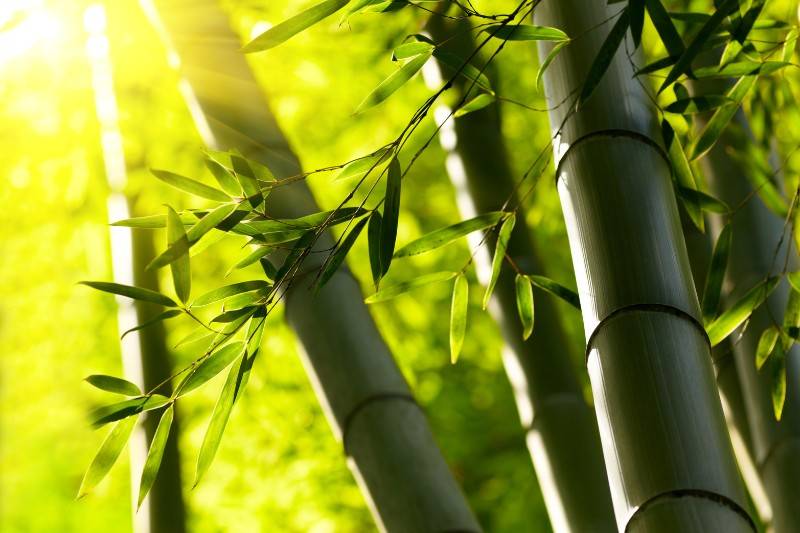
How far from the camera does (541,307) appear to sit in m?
2.19

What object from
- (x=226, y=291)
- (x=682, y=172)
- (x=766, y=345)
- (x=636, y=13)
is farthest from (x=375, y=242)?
(x=766, y=345)

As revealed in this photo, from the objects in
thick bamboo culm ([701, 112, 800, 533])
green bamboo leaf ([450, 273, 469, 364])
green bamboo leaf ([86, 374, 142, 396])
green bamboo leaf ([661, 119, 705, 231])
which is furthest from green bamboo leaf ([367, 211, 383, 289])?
thick bamboo culm ([701, 112, 800, 533])

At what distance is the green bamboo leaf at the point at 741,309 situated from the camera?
1.54 m

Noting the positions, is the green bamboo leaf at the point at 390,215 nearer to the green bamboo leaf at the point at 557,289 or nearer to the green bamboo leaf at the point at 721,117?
the green bamboo leaf at the point at 557,289

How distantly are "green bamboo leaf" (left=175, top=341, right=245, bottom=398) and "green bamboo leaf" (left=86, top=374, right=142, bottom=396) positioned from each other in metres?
0.09

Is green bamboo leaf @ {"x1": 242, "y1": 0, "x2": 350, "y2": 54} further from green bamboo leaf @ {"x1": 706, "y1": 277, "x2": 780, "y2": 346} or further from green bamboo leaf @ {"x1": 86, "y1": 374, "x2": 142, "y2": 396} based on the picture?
green bamboo leaf @ {"x1": 706, "y1": 277, "x2": 780, "y2": 346}

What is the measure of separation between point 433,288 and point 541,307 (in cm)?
166

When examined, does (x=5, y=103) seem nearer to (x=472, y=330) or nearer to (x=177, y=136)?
(x=177, y=136)

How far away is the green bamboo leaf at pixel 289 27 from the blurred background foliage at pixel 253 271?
5.80ft

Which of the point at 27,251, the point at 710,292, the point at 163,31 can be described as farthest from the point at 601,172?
the point at 27,251

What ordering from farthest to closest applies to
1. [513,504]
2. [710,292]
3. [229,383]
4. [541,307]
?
[513,504] < [541,307] < [710,292] < [229,383]

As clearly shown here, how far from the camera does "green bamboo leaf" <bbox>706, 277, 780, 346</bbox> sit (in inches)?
60.7

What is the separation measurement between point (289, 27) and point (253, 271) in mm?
2495

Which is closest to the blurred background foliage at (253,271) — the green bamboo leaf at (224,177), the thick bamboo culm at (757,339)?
the thick bamboo culm at (757,339)
